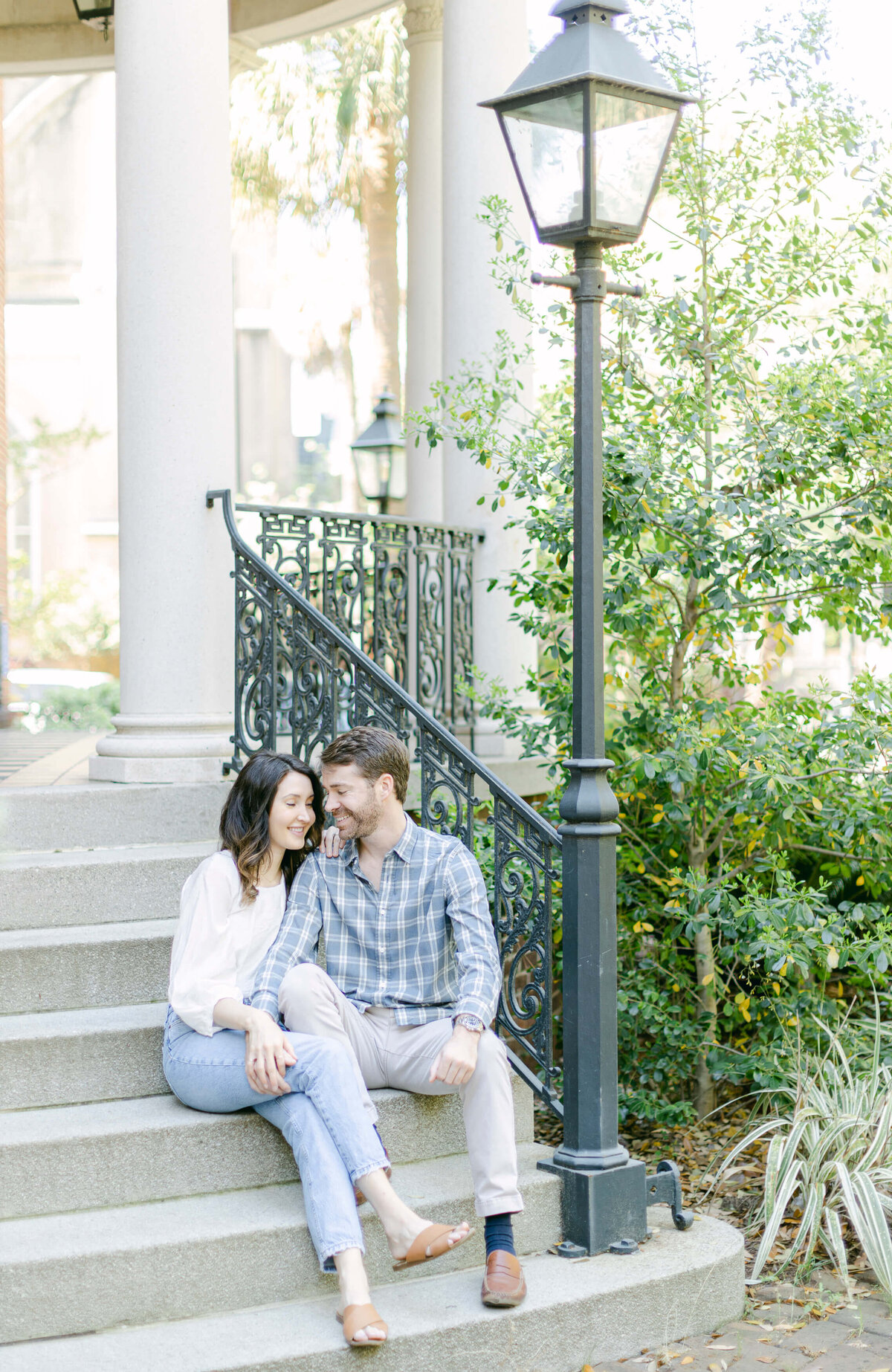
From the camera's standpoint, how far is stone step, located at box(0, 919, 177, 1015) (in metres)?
4.27

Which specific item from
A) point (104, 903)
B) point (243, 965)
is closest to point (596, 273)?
point (243, 965)

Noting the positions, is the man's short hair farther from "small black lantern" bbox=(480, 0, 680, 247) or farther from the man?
"small black lantern" bbox=(480, 0, 680, 247)

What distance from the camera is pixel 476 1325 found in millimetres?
3473

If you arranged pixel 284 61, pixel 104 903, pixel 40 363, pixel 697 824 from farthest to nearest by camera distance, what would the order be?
pixel 40 363
pixel 284 61
pixel 697 824
pixel 104 903

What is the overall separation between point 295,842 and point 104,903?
107 centimetres

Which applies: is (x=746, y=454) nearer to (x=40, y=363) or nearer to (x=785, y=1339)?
(x=785, y=1339)

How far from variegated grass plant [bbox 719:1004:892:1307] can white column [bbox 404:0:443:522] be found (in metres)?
4.56

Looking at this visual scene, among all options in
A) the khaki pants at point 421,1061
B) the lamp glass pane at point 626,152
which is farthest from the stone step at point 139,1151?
the lamp glass pane at point 626,152

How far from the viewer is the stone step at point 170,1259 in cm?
332

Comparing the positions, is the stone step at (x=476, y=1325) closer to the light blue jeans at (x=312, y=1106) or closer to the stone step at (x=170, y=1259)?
the stone step at (x=170, y=1259)

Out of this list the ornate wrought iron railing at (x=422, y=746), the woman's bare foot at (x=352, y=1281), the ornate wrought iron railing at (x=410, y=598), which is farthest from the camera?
the ornate wrought iron railing at (x=410, y=598)

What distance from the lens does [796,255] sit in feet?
17.7

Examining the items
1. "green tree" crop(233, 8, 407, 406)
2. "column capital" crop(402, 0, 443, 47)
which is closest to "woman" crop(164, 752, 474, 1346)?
"column capital" crop(402, 0, 443, 47)

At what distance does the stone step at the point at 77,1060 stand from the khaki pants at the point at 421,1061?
529mm
